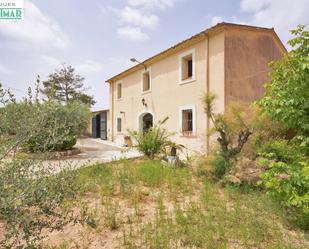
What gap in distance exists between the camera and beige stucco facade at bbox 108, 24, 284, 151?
971 centimetres

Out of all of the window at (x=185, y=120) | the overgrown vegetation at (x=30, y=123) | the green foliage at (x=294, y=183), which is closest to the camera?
the overgrown vegetation at (x=30, y=123)

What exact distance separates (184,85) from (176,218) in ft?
26.7

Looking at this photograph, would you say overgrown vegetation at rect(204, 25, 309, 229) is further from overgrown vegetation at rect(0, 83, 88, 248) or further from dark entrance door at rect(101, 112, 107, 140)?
dark entrance door at rect(101, 112, 107, 140)

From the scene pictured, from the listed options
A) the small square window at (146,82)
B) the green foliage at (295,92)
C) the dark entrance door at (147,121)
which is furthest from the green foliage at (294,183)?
the small square window at (146,82)

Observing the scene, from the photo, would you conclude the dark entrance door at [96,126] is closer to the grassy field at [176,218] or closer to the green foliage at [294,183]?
the grassy field at [176,218]

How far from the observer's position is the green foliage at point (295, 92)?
4902 mm

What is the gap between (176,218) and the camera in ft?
14.4

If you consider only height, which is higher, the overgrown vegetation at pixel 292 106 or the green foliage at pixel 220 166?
the overgrown vegetation at pixel 292 106

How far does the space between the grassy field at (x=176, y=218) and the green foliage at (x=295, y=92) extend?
6.15 feet

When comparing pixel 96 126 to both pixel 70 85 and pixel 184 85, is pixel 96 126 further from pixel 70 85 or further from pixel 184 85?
pixel 184 85

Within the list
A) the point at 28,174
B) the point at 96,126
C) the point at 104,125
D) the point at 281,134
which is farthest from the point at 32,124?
the point at 96,126

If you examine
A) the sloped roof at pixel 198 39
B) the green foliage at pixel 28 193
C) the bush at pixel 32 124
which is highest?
the sloped roof at pixel 198 39

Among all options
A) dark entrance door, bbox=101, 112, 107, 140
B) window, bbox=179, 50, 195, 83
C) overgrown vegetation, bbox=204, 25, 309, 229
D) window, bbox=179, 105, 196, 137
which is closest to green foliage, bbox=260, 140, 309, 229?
overgrown vegetation, bbox=204, 25, 309, 229

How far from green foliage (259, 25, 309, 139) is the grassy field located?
187 centimetres
